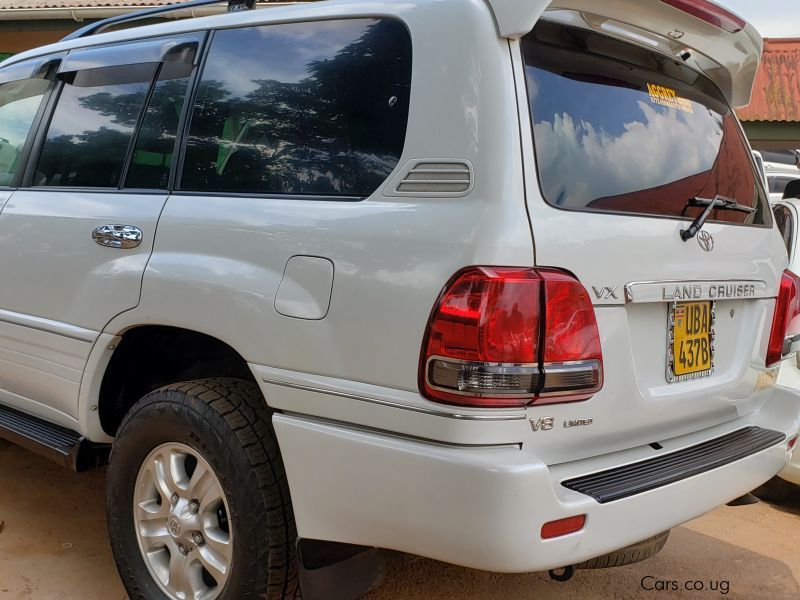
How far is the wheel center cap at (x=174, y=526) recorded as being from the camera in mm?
2457

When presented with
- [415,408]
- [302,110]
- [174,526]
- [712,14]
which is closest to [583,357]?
[415,408]

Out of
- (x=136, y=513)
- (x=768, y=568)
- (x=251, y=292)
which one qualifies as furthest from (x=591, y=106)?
(x=768, y=568)

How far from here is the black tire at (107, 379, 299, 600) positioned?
2.21 metres

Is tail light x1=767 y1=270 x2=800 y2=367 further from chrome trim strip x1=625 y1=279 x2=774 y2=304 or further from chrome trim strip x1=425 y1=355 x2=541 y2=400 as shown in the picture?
chrome trim strip x1=425 y1=355 x2=541 y2=400

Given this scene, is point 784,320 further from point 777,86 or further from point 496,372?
point 777,86

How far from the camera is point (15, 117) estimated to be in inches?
136

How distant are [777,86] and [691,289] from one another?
11240mm

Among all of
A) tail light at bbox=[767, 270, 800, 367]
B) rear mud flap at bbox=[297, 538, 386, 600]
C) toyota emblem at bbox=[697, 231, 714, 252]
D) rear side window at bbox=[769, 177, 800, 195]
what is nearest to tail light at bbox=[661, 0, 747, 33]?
toyota emblem at bbox=[697, 231, 714, 252]

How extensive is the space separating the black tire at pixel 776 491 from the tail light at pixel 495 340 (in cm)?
282

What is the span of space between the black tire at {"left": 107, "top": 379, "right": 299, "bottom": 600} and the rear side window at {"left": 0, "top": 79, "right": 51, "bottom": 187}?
1.52 meters

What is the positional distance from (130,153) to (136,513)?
4.19 ft

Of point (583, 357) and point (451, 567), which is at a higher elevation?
point (583, 357)

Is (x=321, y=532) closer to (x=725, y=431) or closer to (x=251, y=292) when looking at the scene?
(x=251, y=292)

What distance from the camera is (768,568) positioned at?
337 cm
